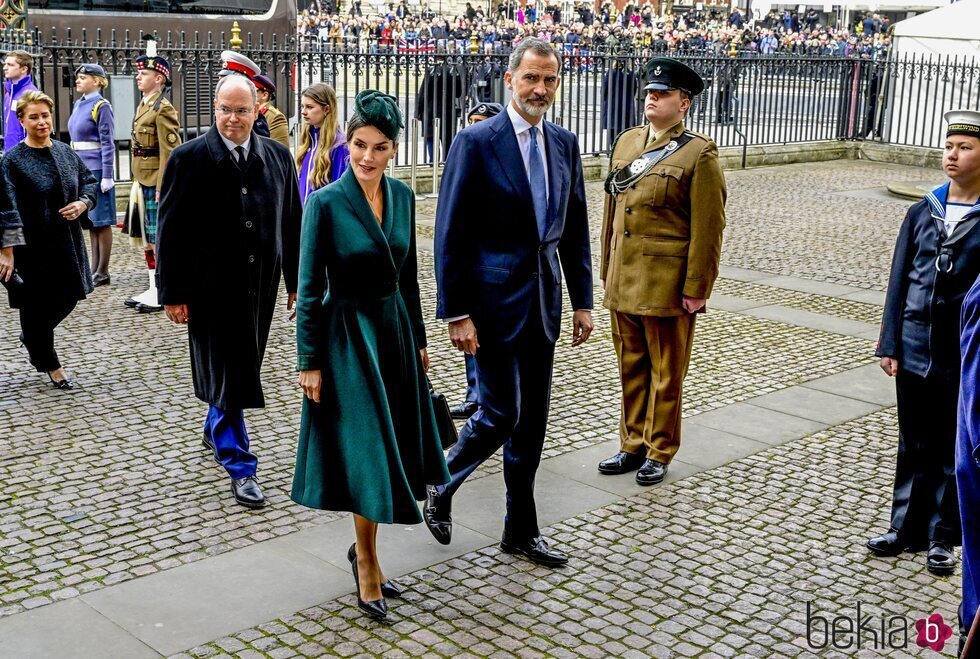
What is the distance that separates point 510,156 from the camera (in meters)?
4.71

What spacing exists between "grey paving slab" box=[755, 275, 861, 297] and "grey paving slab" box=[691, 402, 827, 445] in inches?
143

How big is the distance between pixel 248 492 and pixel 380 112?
2008 mm

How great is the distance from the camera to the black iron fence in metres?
14.2

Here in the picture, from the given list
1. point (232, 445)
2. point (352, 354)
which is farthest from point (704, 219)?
point (232, 445)

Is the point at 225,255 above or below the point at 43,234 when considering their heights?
above

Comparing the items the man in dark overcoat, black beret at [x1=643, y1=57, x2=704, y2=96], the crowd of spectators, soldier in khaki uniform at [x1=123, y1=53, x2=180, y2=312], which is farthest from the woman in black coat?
the crowd of spectators

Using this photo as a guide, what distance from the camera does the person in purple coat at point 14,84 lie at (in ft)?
34.7

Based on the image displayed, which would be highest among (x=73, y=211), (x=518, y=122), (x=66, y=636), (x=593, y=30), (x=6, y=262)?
(x=593, y=30)

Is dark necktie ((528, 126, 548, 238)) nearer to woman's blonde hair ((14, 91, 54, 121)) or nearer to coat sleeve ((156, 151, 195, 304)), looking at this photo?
coat sleeve ((156, 151, 195, 304))

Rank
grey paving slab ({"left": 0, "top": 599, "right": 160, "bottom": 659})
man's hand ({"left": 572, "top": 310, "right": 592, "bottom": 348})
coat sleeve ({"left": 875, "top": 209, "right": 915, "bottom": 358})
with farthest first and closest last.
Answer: man's hand ({"left": 572, "top": 310, "right": 592, "bottom": 348})
coat sleeve ({"left": 875, "top": 209, "right": 915, "bottom": 358})
grey paving slab ({"left": 0, "top": 599, "right": 160, "bottom": 659})

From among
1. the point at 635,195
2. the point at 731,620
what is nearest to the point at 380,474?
the point at 731,620

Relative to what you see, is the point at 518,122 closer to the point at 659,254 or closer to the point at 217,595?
the point at 659,254

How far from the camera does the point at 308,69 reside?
14406mm

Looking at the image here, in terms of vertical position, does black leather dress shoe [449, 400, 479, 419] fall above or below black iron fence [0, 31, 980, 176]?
below
